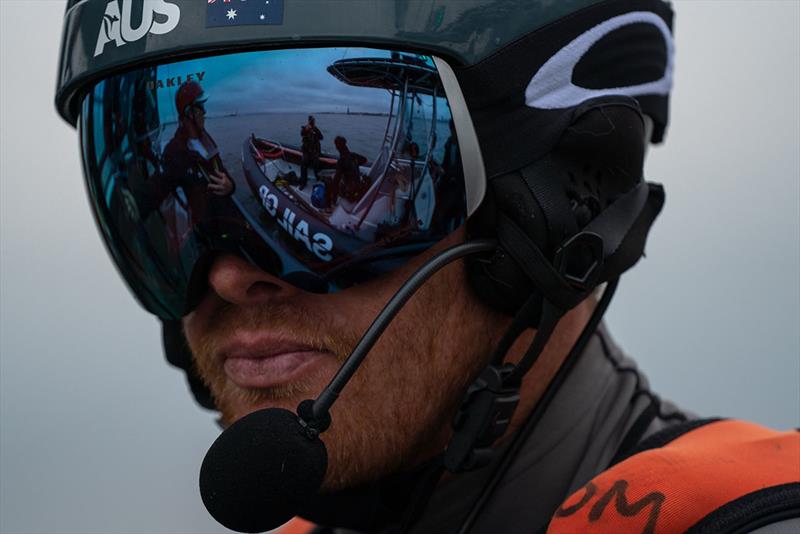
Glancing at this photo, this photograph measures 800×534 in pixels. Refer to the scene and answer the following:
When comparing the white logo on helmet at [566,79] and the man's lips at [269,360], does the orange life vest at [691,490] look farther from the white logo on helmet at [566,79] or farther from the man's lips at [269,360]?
the white logo on helmet at [566,79]

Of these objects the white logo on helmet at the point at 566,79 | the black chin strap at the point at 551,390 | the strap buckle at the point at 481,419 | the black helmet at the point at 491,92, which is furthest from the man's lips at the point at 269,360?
the white logo on helmet at the point at 566,79

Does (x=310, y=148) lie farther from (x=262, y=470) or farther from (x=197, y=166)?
(x=262, y=470)

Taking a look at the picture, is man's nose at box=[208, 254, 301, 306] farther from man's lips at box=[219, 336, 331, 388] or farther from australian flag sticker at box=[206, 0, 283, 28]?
australian flag sticker at box=[206, 0, 283, 28]

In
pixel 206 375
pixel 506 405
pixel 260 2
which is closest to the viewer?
pixel 260 2

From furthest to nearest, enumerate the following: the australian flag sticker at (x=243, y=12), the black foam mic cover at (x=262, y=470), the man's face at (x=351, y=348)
→ the man's face at (x=351, y=348)
the australian flag sticker at (x=243, y=12)
the black foam mic cover at (x=262, y=470)

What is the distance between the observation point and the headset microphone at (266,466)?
1.08 meters

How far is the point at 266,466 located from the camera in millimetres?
1075

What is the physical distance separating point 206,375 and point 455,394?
383 mm

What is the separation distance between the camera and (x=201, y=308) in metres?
1.40

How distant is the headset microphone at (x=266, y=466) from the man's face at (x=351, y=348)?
173 mm

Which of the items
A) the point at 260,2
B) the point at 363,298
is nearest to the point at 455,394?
the point at 363,298

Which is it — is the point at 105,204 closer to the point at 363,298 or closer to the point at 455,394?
the point at 363,298

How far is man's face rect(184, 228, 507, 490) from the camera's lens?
50.7 inches

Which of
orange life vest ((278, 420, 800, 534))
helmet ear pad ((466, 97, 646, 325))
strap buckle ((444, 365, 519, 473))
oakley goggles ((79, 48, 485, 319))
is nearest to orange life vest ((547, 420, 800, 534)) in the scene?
orange life vest ((278, 420, 800, 534))
